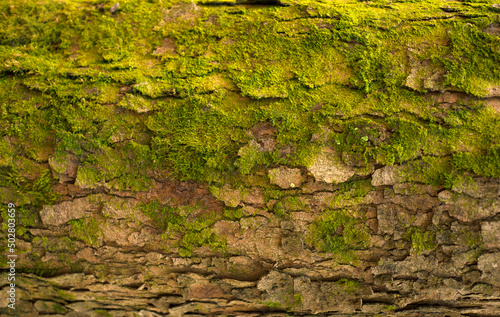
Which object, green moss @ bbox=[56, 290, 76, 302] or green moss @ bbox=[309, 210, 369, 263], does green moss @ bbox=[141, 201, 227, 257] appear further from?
green moss @ bbox=[56, 290, 76, 302]

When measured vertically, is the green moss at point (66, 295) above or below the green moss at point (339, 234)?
below

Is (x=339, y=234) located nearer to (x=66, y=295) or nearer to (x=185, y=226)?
(x=185, y=226)

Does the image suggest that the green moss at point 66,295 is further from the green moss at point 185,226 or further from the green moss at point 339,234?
the green moss at point 339,234

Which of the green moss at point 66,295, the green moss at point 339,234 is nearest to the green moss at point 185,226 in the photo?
the green moss at point 339,234

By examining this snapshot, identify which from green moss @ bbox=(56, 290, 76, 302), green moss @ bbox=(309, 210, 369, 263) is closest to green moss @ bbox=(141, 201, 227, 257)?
green moss @ bbox=(309, 210, 369, 263)

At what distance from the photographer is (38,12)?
220 cm

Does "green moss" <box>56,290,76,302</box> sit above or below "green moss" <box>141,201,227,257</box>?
below

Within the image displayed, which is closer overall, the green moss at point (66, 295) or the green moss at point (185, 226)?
the green moss at point (185, 226)

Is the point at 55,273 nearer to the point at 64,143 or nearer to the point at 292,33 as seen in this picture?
the point at 64,143

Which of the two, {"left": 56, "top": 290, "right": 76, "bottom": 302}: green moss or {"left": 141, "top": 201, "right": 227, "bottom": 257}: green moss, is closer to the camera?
{"left": 141, "top": 201, "right": 227, "bottom": 257}: green moss

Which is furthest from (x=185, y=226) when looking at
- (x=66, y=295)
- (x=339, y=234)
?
(x=66, y=295)

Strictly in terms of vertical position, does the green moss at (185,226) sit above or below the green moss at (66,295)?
above

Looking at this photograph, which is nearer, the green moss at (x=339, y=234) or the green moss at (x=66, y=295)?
the green moss at (x=339, y=234)

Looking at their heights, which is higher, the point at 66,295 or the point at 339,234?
the point at 339,234
